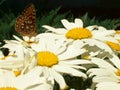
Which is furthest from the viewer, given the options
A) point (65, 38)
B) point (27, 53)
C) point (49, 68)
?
point (65, 38)

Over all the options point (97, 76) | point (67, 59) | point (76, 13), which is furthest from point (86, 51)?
point (76, 13)

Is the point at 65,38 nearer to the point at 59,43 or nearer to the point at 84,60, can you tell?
the point at 59,43

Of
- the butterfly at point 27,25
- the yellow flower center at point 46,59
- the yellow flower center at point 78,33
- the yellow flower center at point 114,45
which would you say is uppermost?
the butterfly at point 27,25

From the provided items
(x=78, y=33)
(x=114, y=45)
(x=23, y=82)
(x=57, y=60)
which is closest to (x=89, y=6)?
(x=78, y=33)

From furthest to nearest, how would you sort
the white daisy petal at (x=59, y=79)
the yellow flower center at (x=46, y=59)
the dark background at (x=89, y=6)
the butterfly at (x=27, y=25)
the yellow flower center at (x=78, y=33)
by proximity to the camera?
the dark background at (x=89, y=6)
the yellow flower center at (x=78, y=33)
the butterfly at (x=27, y=25)
the yellow flower center at (x=46, y=59)
the white daisy petal at (x=59, y=79)

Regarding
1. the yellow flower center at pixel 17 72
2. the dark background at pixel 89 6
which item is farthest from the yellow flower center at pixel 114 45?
the dark background at pixel 89 6

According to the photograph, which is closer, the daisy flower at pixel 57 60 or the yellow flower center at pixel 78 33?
the daisy flower at pixel 57 60

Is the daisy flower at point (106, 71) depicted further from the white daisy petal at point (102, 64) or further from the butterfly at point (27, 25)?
the butterfly at point (27, 25)

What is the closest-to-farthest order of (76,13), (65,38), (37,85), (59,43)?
(37,85) < (59,43) < (65,38) < (76,13)
